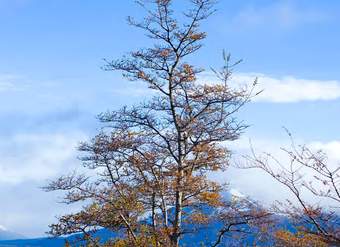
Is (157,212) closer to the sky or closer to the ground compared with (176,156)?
closer to the ground

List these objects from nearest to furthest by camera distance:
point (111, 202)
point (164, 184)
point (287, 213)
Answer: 1. point (287, 213)
2. point (164, 184)
3. point (111, 202)

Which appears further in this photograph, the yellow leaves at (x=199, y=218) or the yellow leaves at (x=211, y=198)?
the yellow leaves at (x=199, y=218)

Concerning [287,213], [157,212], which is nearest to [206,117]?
[157,212]

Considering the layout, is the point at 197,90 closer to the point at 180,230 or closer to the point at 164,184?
the point at 164,184

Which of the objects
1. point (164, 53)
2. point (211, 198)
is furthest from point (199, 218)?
point (164, 53)

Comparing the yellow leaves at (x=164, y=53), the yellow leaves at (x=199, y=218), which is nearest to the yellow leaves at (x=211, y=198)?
the yellow leaves at (x=199, y=218)

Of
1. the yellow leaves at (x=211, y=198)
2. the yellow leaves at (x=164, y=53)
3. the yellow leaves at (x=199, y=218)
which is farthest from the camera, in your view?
the yellow leaves at (x=199, y=218)

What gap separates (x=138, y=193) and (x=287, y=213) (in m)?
15.5

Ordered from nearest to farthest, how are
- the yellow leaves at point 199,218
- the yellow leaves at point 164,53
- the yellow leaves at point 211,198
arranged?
the yellow leaves at point 211,198 → the yellow leaves at point 164,53 → the yellow leaves at point 199,218

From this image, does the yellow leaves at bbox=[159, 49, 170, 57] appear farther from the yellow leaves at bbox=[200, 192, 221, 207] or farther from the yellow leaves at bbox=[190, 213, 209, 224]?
the yellow leaves at bbox=[190, 213, 209, 224]

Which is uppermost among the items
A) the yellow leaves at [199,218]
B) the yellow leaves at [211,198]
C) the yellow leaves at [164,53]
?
the yellow leaves at [164,53]

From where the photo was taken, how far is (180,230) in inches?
1052

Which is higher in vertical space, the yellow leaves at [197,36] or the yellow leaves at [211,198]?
the yellow leaves at [197,36]

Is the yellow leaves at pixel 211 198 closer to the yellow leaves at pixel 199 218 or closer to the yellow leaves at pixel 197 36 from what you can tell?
the yellow leaves at pixel 199 218
